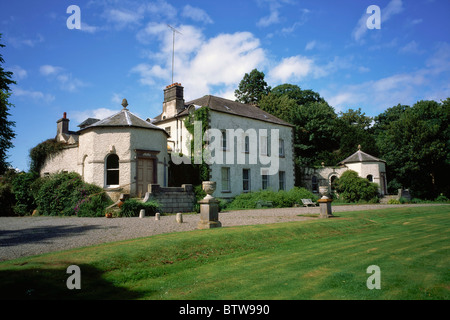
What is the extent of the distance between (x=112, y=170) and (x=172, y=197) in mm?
4265

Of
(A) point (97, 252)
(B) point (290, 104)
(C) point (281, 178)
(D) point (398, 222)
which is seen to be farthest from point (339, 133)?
(A) point (97, 252)

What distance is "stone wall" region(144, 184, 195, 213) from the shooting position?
16.8 m

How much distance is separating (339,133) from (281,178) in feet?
40.0

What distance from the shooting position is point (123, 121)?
18875 millimetres

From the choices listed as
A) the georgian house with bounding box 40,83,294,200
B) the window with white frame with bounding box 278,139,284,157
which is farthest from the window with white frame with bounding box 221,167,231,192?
the window with white frame with bounding box 278,139,284,157

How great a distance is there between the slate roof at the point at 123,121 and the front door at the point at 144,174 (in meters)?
2.17

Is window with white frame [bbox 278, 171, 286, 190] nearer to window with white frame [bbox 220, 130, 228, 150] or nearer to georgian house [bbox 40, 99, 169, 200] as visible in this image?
window with white frame [bbox 220, 130, 228, 150]

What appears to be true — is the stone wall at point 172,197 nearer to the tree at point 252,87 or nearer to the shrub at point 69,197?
the shrub at point 69,197

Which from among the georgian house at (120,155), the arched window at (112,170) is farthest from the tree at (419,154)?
the arched window at (112,170)

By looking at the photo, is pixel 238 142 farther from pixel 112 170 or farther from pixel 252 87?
pixel 252 87

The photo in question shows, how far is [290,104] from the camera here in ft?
137

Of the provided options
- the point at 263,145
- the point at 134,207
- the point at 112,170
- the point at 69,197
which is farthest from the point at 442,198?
the point at 69,197

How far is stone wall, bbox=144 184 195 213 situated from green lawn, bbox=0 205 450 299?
845 centimetres
